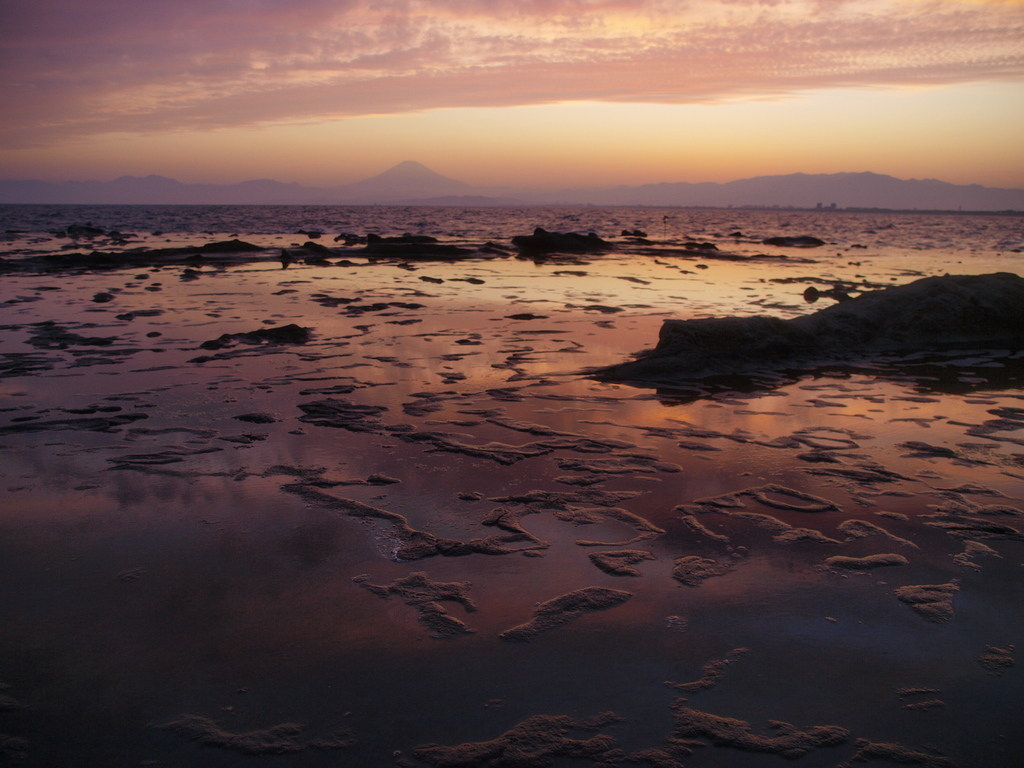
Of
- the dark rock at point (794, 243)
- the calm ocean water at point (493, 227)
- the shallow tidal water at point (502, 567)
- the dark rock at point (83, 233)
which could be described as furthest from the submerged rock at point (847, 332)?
the dark rock at point (83, 233)

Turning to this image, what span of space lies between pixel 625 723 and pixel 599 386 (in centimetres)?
442

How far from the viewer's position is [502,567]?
10.1 ft

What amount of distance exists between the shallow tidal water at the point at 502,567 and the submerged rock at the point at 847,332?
65cm

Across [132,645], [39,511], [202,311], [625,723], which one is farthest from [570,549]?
[202,311]

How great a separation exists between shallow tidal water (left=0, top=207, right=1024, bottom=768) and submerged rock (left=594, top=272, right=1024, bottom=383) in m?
0.65

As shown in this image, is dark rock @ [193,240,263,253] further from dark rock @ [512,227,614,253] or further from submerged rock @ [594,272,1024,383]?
submerged rock @ [594,272,1024,383]

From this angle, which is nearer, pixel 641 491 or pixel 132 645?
pixel 132 645

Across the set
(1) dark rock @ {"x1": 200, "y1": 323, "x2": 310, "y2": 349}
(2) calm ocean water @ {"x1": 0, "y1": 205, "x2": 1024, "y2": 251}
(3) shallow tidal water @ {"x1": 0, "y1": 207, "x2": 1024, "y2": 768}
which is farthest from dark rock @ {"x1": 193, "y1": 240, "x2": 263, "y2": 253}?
(3) shallow tidal water @ {"x1": 0, "y1": 207, "x2": 1024, "y2": 768}

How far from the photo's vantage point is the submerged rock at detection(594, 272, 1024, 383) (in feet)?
23.0

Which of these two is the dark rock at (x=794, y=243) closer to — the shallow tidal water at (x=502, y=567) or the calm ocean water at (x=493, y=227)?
the calm ocean water at (x=493, y=227)

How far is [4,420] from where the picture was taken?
508cm

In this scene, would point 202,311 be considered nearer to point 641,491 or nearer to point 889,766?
point 641,491

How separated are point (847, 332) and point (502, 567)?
6912 mm

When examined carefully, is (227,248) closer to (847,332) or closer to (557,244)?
(557,244)
